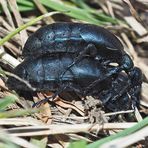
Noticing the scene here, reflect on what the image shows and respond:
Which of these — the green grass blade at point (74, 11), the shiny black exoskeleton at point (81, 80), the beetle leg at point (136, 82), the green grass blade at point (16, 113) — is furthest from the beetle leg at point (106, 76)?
the green grass blade at point (16, 113)

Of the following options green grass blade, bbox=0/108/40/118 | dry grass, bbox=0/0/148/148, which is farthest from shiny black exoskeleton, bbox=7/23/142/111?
green grass blade, bbox=0/108/40/118

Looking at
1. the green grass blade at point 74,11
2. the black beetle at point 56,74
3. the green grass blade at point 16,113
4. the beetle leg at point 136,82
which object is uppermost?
the green grass blade at point 74,11

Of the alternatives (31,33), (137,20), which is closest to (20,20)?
(31,33)

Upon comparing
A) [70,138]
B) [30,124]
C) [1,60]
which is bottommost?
[70,138]

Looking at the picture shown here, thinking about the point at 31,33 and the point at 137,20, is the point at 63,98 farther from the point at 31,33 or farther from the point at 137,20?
the point at 137,20

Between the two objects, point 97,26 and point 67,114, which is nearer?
point 67,114

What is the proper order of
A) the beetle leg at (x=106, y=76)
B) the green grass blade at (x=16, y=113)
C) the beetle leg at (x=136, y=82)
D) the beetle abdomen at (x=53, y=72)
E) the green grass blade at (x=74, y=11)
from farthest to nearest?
1. the green grass blade at (x=74, y=11)
2. the beetle leg at (x=136, y=82)
3. the beetle leg at (x=106, y=76)
4. the beetle abdomen at (x=53, y=72)
5. the green grass blade at (x=16, y=113)

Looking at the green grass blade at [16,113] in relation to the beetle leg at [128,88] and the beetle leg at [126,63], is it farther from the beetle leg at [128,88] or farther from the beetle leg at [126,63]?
the beetle leg at [126,63]

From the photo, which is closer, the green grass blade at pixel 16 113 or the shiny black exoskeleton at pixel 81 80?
the green grass blade at pixel 16 113
